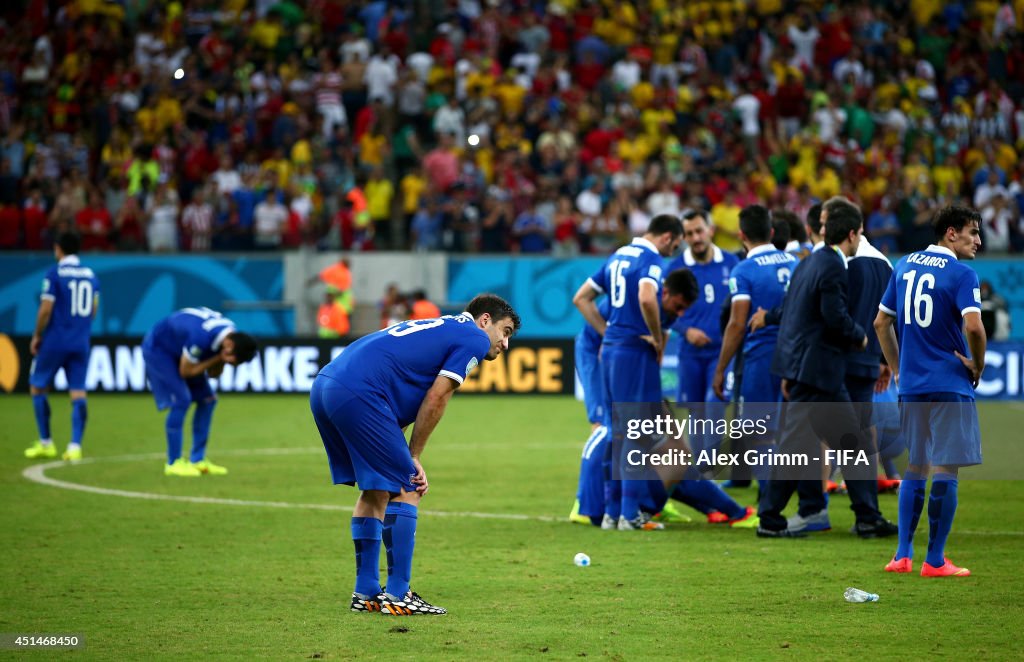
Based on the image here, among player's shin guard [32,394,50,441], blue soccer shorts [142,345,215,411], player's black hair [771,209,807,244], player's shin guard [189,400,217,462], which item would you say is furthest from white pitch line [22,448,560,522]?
player's black hair [771,209,807,244]

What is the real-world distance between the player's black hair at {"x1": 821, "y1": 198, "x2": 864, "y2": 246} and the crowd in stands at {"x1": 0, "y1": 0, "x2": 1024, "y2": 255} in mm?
13734

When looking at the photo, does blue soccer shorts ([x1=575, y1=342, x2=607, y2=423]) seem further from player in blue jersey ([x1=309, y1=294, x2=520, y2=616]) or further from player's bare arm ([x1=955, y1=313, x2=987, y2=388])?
player in blue jersey ([x1=309, y1=294, x2=520, y2=616])

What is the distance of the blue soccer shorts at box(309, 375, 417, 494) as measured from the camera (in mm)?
7625

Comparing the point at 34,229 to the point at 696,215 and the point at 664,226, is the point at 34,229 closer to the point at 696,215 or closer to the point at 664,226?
the point at 696,215

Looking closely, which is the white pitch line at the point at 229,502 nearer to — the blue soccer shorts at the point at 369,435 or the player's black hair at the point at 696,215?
the player's black hair at the point at 696,215

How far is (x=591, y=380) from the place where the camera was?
12375 mm

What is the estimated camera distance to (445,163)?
25781mm

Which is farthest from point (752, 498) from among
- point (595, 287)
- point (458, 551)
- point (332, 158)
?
point (332, 158)

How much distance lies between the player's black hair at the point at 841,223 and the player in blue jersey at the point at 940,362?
97 centimetres

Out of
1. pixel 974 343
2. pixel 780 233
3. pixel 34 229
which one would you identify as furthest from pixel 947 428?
pixel 34 229

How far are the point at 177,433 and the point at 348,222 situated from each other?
35.2ft

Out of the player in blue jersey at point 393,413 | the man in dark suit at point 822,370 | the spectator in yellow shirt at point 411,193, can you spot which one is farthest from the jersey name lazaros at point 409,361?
the spectator in yellow shirt at point 411,193

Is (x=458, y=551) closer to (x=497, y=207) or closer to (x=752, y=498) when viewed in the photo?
(x=752, y=498)

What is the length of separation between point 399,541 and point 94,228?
18563mm
